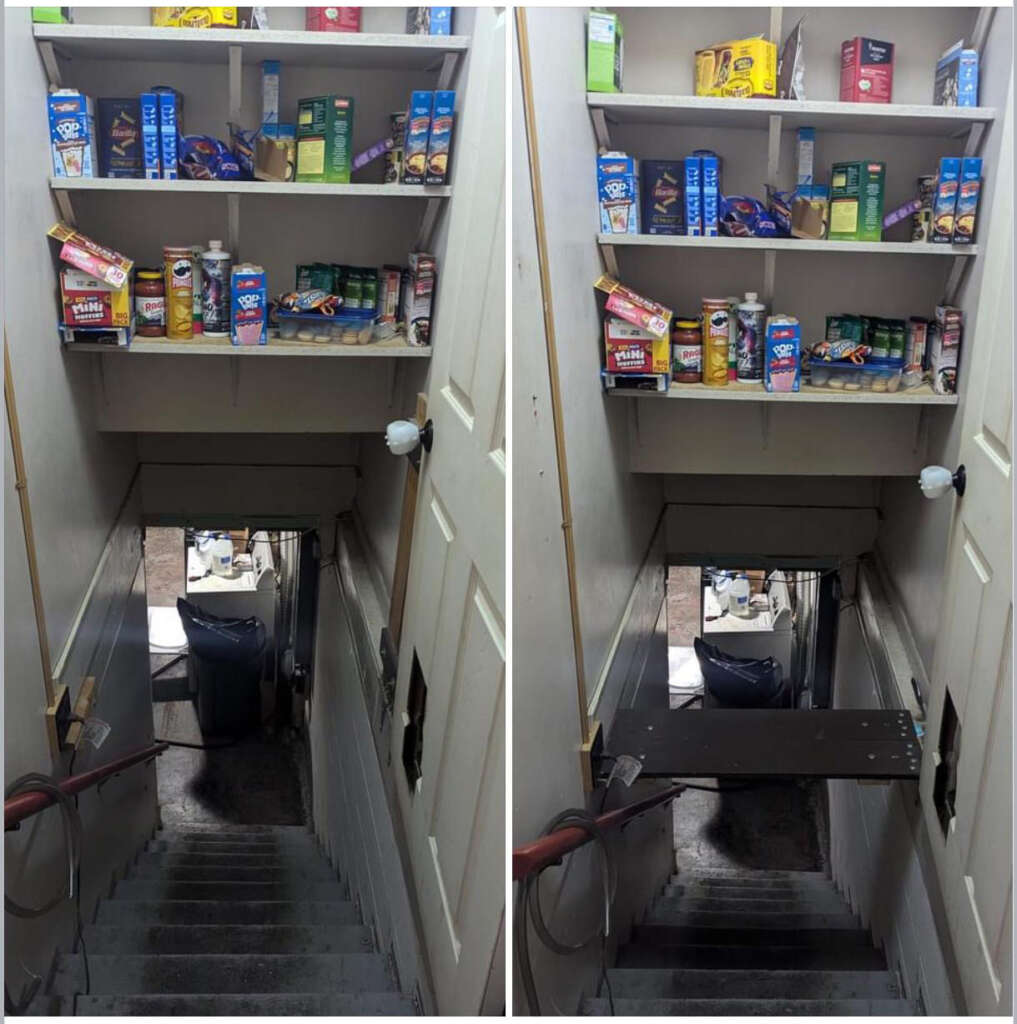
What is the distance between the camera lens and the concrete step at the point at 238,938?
3.53 meters

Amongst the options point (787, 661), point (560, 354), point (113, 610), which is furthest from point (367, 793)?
point (787, 661)

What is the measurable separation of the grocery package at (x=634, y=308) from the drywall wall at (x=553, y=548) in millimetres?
65

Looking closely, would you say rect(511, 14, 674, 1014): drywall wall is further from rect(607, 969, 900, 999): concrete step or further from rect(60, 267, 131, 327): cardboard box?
rect(60, 267, 131, 327): cardboard box

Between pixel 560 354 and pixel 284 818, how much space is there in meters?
4.98

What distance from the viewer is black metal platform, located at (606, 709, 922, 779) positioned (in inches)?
119

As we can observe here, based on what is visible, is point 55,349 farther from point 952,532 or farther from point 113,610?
point 952,532

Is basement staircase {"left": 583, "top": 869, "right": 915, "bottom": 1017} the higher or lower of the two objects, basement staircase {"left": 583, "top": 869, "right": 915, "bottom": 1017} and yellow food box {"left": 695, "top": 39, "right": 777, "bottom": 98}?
the lower

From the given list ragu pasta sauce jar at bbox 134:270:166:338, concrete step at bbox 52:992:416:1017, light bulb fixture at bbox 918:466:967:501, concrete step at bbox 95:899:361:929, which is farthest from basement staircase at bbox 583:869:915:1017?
ragu pasta sauce jar at bbox 134:270:166:338

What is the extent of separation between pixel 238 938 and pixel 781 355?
2.64 metres

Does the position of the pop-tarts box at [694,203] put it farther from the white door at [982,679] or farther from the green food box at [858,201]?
the white door at [982,679]

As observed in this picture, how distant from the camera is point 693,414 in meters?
3.50

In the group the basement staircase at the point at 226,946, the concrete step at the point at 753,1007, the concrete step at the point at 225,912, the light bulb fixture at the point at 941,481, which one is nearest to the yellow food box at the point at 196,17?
the light bulb fixture at the point at 941,481

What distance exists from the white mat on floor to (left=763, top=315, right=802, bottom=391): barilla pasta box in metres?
5.78

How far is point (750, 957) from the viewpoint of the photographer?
402cm
